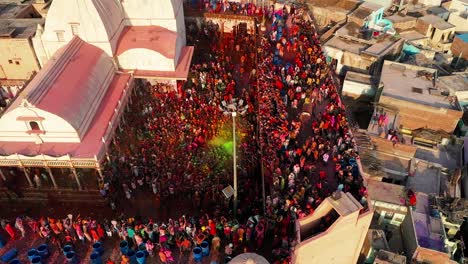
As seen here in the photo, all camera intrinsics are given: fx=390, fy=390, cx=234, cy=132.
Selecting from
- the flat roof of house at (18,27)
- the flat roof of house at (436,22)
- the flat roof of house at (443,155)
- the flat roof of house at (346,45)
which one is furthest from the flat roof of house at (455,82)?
the flat roof of house at (18,27)

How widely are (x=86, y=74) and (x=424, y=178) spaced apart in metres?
21.4

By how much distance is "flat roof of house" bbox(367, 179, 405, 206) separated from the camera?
21.0 meters

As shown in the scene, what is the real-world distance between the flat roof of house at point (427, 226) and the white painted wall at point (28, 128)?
730 inches

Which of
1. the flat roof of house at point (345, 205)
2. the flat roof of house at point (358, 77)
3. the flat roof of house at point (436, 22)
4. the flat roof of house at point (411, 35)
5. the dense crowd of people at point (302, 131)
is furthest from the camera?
the flat roof of house at point (436, 22)

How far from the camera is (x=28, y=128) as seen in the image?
68.9 feet

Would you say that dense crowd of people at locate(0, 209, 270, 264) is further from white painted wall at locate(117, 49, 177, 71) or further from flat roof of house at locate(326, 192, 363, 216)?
white painted wall at locate(117, 49, 177, 71)

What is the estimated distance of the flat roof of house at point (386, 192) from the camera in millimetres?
20953

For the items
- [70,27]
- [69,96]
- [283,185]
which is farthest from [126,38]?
[283,185]

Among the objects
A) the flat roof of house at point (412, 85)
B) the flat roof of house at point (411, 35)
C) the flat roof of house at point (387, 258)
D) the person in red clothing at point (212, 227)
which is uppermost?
the flat roof of house at point (411, 35)

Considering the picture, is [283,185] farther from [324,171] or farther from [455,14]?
[455,14]

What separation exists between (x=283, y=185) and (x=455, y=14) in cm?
3420

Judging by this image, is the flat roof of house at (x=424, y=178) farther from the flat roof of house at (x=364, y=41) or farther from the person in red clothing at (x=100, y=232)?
the person in red clothing at (x=100, y=232)

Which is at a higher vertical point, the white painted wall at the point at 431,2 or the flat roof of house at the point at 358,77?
the white painted wall at the point at 431,2

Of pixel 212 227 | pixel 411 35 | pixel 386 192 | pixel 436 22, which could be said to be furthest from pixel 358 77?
pixel 212 227
